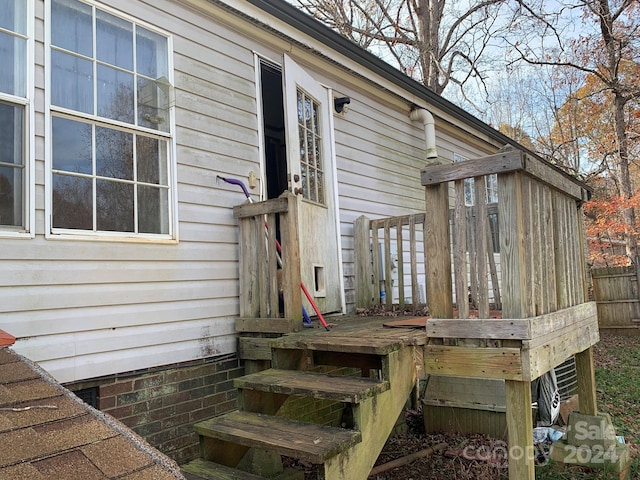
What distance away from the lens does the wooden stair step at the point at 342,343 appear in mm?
2548

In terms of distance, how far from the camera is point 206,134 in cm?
356

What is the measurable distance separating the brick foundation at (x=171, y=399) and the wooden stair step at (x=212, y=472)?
2.46 ft

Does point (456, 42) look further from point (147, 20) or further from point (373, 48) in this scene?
point (147, 20)

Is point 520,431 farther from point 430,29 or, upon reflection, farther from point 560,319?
point 430,29

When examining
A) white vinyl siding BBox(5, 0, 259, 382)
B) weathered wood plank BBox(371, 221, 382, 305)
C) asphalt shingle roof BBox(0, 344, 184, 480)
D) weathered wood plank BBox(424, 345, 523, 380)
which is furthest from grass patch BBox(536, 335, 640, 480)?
asphalt shingle roof BBox(0, 344, 184, 480)

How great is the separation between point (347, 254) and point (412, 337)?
2207mm

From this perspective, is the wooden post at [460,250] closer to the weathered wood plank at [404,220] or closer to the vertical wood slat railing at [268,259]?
the vertical wood slat railing at [268,259]

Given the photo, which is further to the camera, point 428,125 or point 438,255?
point 428,125

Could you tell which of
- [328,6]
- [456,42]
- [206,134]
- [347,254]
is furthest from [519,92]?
[206,134]

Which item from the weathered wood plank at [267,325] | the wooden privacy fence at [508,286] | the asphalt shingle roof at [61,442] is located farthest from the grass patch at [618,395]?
the asphalt shingle roof at [61,442]

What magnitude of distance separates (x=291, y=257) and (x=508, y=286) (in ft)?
4.48

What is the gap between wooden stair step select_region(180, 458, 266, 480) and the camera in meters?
2.19

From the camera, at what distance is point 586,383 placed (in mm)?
3848

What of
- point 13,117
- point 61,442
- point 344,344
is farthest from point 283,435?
point 13,117
